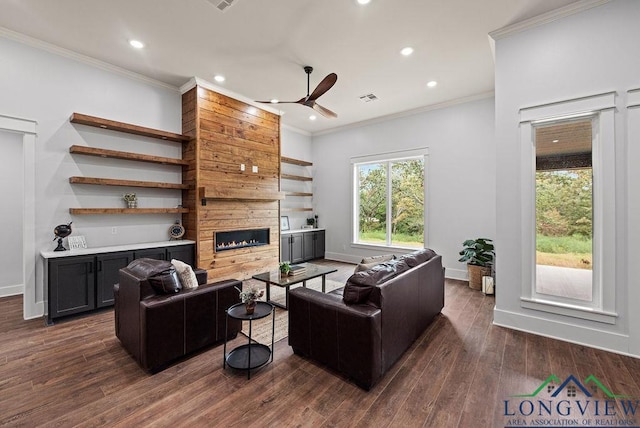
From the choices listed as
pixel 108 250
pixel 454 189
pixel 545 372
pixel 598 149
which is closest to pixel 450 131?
pixel 454 189

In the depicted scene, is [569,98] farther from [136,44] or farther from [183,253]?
[183,253]

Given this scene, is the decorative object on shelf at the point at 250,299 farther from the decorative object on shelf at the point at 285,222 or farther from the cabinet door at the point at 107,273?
the decorative object on shelf at the point at 285,222

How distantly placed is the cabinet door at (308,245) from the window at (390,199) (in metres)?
1.09

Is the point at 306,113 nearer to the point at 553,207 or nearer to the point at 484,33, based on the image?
the point at 484,33

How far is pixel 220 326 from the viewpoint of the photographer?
278 centimetres

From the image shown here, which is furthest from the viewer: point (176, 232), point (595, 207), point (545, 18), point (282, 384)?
point (176, 232)

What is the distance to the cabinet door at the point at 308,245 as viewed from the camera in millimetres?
6989

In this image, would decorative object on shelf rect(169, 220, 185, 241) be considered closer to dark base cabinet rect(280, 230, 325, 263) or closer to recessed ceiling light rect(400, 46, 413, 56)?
dark base cabinet rect(280, 230, 325, 263)

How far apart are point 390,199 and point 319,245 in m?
2.23

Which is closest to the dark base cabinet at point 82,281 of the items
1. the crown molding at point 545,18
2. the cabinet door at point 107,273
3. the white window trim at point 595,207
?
the cabinet door at point 107,273

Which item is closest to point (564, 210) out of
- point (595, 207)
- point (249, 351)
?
point (595, 207)

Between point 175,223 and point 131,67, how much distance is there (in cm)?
249

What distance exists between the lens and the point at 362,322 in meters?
2.09

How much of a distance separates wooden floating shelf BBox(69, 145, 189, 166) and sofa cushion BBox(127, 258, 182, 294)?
229 centimetres
